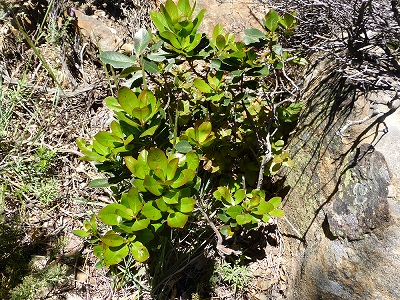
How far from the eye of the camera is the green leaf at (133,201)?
1.47 metres

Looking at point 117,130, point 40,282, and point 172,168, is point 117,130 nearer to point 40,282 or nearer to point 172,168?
point 172,168

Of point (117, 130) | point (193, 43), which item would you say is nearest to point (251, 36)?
point (193, 43)

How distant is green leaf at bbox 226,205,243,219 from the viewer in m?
1.83

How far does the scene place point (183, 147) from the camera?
1.64 meters

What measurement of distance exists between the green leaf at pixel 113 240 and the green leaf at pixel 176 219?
0.79 feet

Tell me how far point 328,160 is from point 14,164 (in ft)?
6.46

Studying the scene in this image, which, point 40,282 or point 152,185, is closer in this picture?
point 152,185

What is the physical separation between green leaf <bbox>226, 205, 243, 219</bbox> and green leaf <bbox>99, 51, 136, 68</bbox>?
2.70ft

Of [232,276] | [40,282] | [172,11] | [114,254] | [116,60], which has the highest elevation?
[172,11]

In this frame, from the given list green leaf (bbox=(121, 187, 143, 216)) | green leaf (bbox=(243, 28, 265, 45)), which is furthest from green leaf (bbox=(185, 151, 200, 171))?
green leaf (bbox=(243, 28, 265, 45))

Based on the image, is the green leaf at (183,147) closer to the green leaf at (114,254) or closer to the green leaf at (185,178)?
the green leaf at (185,178)

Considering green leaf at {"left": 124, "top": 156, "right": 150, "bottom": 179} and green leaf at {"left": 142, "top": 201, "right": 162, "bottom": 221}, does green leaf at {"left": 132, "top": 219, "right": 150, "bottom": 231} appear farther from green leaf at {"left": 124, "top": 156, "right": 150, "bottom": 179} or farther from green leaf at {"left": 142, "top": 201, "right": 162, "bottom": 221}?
green leaf at {"left": 124, "top": 156, "right": 150, "bottom": 179}

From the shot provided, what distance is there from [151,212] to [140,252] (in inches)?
8.2

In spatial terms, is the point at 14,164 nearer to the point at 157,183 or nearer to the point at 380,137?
the point at 157,183
